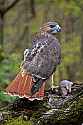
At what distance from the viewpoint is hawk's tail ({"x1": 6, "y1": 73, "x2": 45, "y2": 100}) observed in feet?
15.2

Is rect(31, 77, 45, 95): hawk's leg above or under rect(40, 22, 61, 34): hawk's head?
under

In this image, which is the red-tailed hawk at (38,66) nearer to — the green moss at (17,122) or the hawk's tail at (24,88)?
the hawk's tail at (24,88)

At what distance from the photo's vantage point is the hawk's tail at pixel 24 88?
183 inches

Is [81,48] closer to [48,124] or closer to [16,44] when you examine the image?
[16,44]

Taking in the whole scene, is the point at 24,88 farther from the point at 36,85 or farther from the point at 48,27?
the point at 48,27

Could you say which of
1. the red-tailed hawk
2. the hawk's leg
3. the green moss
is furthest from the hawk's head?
the green moss

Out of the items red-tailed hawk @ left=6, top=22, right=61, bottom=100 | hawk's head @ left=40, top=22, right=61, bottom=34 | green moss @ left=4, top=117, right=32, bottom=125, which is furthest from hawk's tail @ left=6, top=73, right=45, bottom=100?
hawk's head @ left=40, top=22, right=61, bottom=34

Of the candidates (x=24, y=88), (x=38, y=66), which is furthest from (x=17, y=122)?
(x=38, y=66)

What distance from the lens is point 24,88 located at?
4664 millimetres

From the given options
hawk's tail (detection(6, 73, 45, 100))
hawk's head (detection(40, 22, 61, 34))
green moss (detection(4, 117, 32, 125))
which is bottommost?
green moss (detection(4, 117, 32, 125))

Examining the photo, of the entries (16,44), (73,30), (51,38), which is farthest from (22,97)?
(73,30)

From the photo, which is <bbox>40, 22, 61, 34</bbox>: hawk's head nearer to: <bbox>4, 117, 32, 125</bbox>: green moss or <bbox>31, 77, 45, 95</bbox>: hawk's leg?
<bbox>31, 77, 45, 95</bbox>: hawk's leg

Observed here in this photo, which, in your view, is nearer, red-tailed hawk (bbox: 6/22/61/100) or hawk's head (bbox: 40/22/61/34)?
red-tailed hawk (bbox: 6/22/61/100)

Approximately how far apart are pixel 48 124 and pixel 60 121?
140mm
